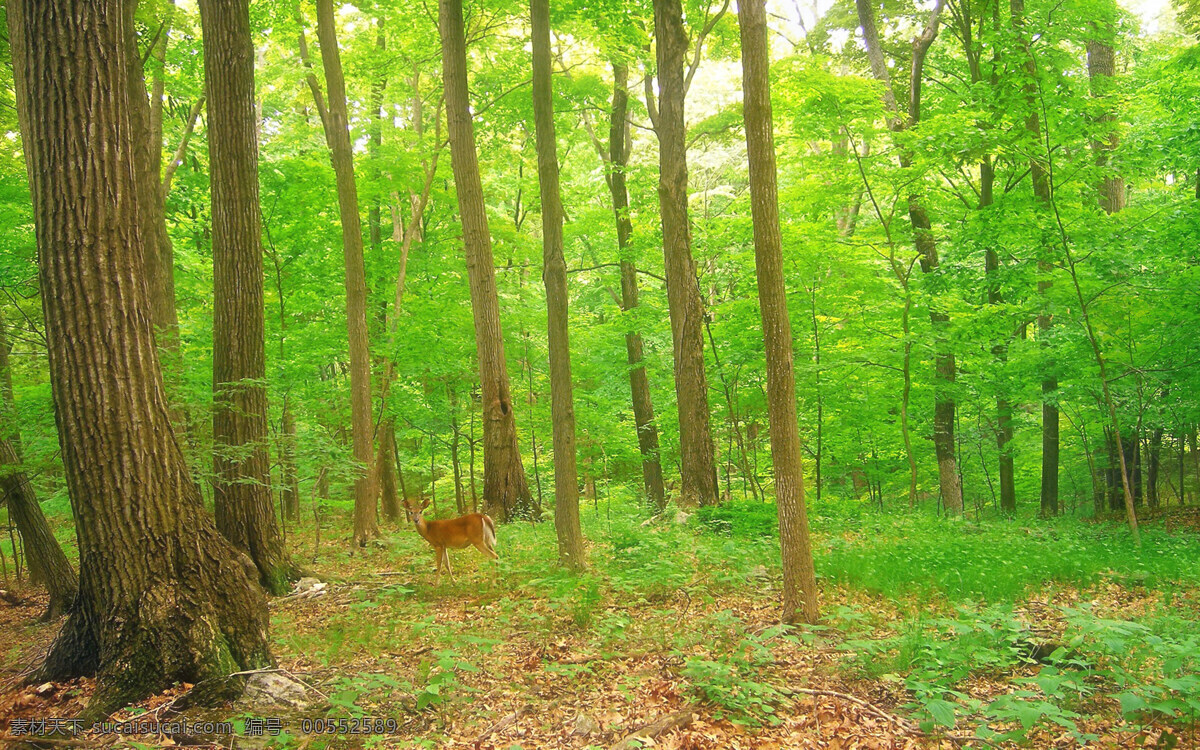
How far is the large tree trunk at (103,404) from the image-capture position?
13.0 ft

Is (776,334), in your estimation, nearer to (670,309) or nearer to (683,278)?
(683,278)

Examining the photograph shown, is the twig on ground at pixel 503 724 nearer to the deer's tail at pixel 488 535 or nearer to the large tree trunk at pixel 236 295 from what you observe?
the deer's tail at pixel 488 535

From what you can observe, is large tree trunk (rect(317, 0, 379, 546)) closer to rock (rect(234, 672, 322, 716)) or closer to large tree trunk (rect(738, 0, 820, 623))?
rock (rect(234, 672, 322, 716))

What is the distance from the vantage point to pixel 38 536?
7027 mm

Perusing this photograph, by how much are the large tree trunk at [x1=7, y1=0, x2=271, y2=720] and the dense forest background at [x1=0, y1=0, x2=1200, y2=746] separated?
0.20 ft

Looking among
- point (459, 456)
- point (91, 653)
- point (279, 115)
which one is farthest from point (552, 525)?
point (279, 115)

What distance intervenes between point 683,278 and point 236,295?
6040 millimetres

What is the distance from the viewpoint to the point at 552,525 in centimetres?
991

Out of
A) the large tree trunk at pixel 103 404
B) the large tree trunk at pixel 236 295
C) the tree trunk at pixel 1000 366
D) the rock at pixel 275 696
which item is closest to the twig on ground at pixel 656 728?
the rock at pixel 275 696

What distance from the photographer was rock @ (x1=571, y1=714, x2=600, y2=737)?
12.7 feet

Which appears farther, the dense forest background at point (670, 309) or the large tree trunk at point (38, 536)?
the large tree trunk at point (38, 536)

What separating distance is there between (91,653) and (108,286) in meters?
2.22

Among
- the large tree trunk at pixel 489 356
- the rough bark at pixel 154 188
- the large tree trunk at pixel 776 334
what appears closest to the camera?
the large tree trunk at pixel 776 334

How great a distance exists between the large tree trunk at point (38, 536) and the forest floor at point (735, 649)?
44 cm
